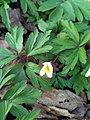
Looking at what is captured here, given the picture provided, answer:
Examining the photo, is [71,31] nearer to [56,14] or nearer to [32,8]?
[56,14]

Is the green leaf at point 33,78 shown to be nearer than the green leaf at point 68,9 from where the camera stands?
Yes

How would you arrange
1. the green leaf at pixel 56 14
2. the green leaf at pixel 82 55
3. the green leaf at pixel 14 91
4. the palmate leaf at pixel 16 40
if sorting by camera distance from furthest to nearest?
the green leaf at pixel 56 14
the palmate leaf at pixel 16 40
the green leaf at pixel 82 55
the green leaf at pixel 14 91

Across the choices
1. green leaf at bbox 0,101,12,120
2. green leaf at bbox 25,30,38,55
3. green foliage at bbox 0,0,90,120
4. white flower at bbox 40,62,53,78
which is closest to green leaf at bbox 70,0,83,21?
green foliage at bbox 0,0,90,120

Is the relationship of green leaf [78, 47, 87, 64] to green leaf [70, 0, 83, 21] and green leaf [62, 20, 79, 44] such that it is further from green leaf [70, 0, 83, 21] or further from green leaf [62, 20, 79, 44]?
green leaf [70, 0, 83, 21]

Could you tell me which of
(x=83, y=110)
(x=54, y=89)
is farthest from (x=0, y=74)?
(x=83, y=110)

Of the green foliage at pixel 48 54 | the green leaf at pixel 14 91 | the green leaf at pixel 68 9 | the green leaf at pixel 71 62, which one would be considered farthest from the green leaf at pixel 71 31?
the green leaf at pixel 14 91

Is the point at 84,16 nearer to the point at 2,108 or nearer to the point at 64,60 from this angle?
the point at 64,60

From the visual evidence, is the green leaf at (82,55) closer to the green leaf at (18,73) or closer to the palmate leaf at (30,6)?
the green leaf at (18,73)

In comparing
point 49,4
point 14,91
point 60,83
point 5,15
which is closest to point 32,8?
point 49,4
